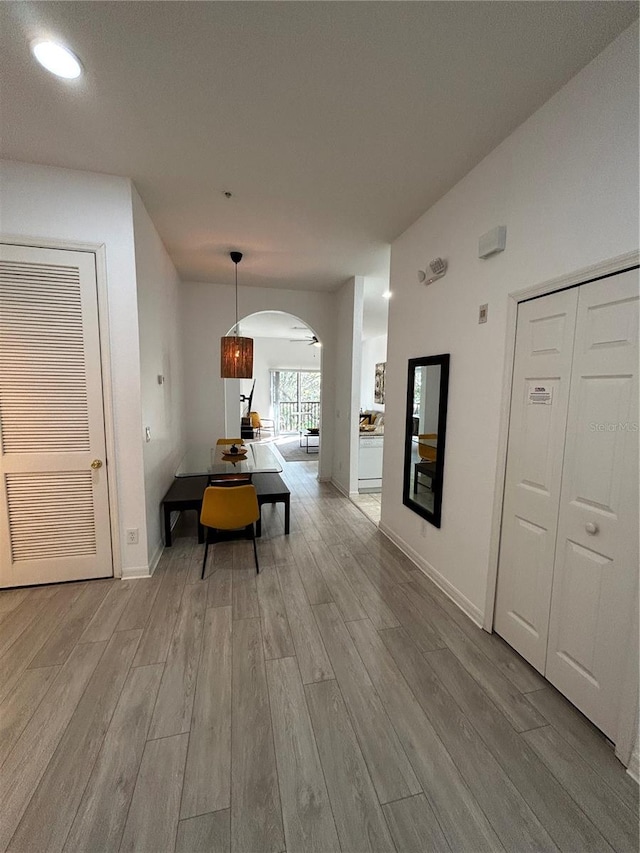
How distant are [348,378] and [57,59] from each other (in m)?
3.90

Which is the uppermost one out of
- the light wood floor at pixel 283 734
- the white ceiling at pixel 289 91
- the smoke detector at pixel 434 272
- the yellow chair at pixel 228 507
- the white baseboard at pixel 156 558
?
the white ceiling at pixel 289 91

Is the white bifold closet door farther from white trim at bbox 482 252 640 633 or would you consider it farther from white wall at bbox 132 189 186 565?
white wall at bbox 132 189 186 565

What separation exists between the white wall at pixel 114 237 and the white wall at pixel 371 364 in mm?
7864

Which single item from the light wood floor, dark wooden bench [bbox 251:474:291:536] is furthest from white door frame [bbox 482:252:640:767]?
dark wooden bench [bbox 251:474:291:536]

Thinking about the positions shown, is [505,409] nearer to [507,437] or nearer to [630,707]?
[507,437]

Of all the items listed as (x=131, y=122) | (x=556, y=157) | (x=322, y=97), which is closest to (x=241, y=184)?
(x=131, y=122)

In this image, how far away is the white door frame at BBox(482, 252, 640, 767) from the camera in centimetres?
143

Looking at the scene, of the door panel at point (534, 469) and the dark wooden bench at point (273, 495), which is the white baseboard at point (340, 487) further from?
the door panel at point (534, 469)

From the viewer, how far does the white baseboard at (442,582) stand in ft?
7.79

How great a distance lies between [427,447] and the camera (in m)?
2.95

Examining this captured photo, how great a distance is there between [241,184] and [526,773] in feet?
11.9

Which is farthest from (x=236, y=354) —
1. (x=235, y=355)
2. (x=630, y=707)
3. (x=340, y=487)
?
(x=630, y=707)

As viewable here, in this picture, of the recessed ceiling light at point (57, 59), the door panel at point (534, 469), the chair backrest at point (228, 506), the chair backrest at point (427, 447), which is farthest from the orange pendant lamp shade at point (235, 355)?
the door panel at point (534, 469)

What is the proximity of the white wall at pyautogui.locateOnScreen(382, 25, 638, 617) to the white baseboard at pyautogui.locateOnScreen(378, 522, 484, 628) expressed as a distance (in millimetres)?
32
